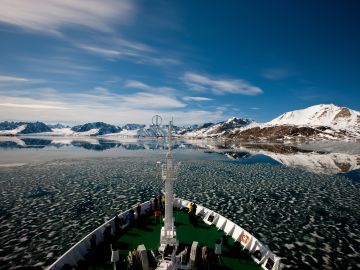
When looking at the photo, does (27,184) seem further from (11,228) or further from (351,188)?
(351,188)

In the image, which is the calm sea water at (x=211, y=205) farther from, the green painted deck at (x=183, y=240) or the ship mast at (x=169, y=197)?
the ship mast at (x=169, y=197)

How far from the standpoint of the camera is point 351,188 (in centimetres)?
Result: 4750

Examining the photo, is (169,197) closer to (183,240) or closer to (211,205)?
(183,240)

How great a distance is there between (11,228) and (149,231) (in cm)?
1497

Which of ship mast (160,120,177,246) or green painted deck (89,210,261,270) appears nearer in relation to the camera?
green painted deck (89,210,261,270)

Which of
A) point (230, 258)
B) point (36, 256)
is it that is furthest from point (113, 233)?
point (230, 258)

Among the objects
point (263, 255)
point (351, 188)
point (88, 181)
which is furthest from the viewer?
point (88, 181)

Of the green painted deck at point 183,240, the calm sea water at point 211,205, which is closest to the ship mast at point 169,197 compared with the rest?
the green painted deck at point 183,240

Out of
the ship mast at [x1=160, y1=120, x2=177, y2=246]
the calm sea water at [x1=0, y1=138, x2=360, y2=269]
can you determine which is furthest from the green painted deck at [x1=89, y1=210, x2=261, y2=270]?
the calm sea water at [x1=0, y1=138, x2=360, y2=269]

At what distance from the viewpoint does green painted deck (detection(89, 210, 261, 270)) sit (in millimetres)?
19078

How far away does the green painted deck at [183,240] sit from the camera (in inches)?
751

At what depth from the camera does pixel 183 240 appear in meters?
22.8

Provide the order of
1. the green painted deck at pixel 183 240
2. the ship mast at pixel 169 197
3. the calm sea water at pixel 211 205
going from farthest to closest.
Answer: the calm sea water at pixel 211 205, the ship mast at pixel 169 197, the green painted deck at pixel 183 240

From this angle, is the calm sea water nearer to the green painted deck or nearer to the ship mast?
the green painted deck
